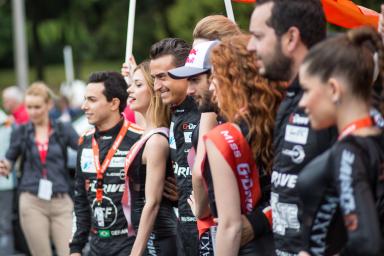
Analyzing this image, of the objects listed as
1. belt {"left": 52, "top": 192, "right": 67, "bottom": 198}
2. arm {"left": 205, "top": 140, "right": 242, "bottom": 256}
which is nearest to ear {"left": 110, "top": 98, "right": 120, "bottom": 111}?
arm {"left": 205, "top": 140, "right": 242, "bottom": 256}

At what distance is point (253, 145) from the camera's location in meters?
4.29

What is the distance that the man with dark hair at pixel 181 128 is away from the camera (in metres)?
5.61

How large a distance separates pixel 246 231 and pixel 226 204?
0.22m

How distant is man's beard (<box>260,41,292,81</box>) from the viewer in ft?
13.0

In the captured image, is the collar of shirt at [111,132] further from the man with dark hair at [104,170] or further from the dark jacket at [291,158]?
the dark jacket at [291,158]

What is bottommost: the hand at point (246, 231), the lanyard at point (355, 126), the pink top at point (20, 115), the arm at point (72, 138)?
the pink top at point (20, 115)

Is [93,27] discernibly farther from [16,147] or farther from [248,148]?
[248,148]

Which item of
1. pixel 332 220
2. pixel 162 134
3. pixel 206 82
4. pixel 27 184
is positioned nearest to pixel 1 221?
pixel 27 184

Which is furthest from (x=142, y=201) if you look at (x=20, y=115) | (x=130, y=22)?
(x=20, y=115)

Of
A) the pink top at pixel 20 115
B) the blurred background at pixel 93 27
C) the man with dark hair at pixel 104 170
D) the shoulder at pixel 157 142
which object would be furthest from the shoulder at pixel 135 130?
the blurred background at pixel 93 27

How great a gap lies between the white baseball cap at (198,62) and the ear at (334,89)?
1542 mm

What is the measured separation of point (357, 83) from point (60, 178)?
6.89 metres

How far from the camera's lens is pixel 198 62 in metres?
5.00

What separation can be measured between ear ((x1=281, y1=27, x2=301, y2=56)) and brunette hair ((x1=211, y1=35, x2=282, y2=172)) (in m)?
0.38
